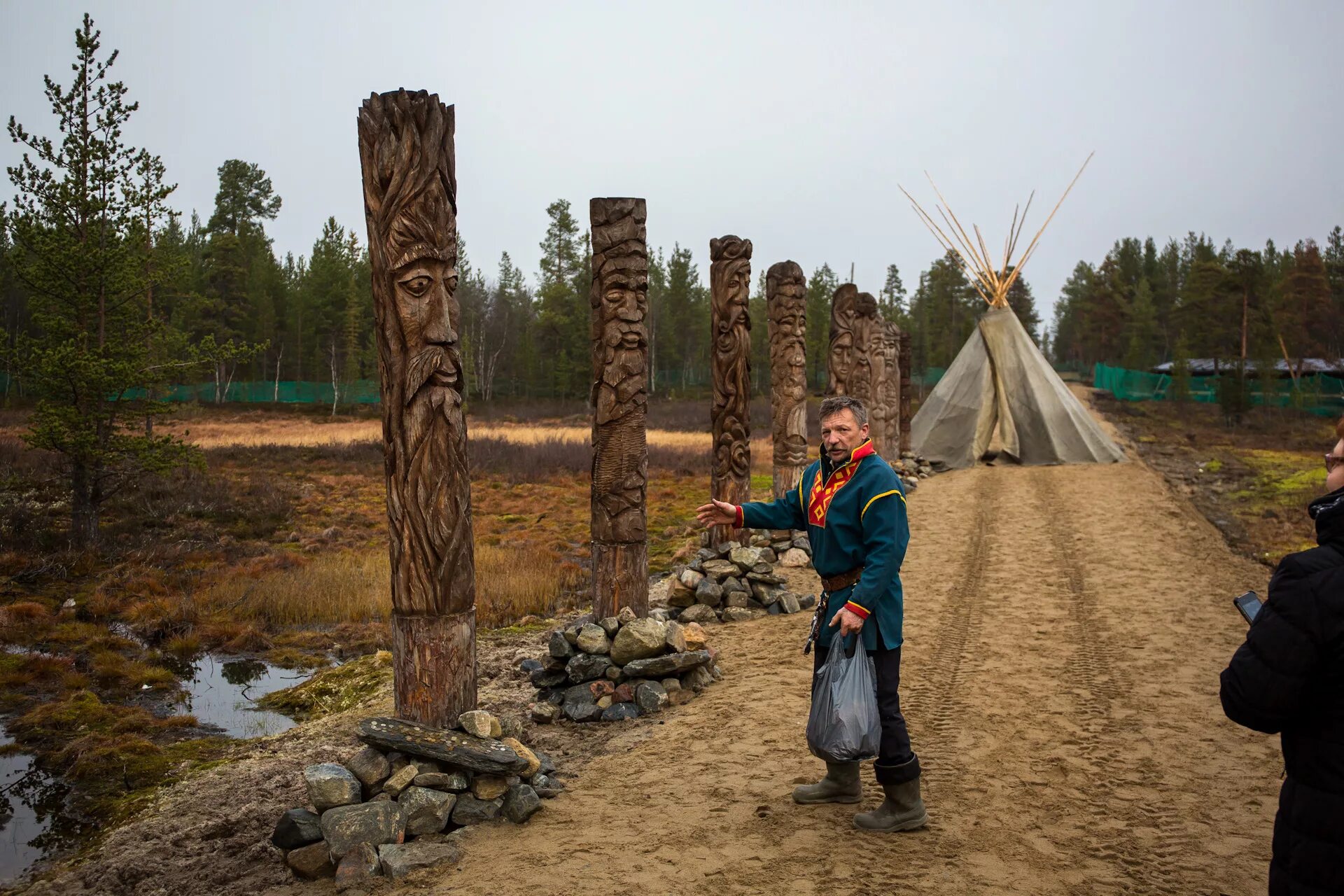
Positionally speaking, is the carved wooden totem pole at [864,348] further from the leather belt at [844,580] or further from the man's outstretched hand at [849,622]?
the man's outstretched hand at [849,622]

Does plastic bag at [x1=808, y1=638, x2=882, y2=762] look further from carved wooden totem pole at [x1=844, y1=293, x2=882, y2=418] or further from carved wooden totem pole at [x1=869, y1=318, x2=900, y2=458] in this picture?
carved wooden totem pole at [x1=869, y1=318, x2=900, y2=458]

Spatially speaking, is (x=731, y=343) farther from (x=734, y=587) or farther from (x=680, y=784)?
(x=680, y=784)

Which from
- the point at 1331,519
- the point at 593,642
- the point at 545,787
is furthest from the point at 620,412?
the point at 1331,519

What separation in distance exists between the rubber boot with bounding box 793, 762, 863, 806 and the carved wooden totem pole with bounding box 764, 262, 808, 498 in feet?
26.1

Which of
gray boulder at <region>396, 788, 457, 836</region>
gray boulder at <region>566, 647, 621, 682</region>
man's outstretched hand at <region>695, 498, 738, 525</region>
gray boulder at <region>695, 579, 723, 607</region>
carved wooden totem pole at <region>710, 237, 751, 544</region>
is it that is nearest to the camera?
gray boulder at <region>396, 788, 457, 836</region>

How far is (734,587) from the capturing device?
10180 mm

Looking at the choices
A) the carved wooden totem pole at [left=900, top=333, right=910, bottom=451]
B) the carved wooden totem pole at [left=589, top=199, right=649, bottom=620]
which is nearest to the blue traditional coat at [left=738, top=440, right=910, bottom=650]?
the carved wooden totem pole at [left=589, top=199, right=649, bottom=620]

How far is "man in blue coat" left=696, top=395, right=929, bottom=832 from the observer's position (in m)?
4.45

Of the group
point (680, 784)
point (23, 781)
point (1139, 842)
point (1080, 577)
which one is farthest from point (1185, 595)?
point (23, 781)

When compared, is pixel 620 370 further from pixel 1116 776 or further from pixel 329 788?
pixel 1116 776

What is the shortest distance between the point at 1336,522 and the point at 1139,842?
2.64 metres

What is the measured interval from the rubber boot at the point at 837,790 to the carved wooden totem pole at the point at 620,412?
10.6 ft

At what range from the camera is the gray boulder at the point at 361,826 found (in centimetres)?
463

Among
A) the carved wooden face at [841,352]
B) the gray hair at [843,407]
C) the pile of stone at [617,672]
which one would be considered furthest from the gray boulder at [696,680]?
the carved wooden face at [841,352]
